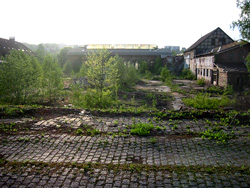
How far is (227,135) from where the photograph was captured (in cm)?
708

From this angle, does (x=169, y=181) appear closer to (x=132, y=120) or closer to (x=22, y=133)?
(x=132, y=120)

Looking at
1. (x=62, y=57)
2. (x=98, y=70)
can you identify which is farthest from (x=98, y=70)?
(x=62, y=57)

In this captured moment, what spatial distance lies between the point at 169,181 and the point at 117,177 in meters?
1.07

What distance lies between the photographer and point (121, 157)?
19.4 feet

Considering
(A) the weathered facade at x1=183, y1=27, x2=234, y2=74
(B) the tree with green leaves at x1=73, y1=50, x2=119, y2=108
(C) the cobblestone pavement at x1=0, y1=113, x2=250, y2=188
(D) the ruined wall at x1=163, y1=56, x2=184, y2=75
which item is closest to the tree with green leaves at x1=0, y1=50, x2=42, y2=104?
(B) the tree with green leaves at x1=73, y1=50, x2=119, y2=108

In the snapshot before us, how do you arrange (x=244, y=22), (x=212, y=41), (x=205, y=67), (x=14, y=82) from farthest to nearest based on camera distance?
(x=212, y=41) < (x=205, y=67) < (x=244, y=22) < (x=14, y=82)

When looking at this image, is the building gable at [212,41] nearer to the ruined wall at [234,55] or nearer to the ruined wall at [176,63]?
the ruined wall at [176,63]

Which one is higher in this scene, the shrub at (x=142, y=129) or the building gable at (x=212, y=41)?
the building gable at (x=212, y=41)

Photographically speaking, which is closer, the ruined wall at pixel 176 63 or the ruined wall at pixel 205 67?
the ruined wall at pixel 205 67

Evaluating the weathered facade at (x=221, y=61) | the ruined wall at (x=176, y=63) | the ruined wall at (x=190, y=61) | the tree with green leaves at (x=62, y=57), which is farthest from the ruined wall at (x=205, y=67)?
the tree with green leaves at (x=62, y=57)

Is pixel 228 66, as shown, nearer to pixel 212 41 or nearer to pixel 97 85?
pixel 212 41

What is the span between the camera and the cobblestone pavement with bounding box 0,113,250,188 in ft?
15.8

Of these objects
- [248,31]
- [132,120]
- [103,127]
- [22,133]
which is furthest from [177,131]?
[248,31]

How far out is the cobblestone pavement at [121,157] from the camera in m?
4.82
